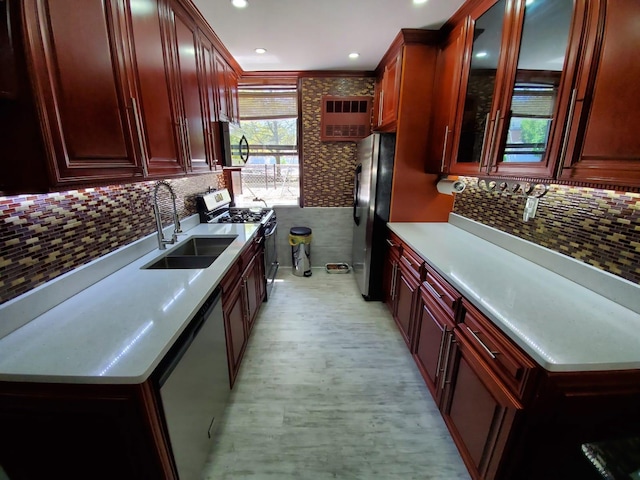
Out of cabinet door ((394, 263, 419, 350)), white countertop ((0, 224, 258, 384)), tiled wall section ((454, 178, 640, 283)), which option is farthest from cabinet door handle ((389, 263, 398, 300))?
white countertop ((0, 224, 258, 384))

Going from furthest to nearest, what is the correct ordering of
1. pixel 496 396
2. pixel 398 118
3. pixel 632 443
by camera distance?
1. pixel 398 118
2. pixel 496 396
3. pixel 632 443

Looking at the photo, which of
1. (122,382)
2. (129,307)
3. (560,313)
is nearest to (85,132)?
(129,307)

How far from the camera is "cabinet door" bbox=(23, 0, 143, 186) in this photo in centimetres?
87

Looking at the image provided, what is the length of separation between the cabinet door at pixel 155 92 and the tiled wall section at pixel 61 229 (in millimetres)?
340

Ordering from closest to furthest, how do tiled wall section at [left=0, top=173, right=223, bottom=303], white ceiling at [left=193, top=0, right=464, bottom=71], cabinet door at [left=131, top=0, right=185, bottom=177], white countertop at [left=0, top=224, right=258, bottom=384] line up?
white countertop at [left=0, top=224, right=258, bottom=384]
tiled wall section at [left=0, top=173, right=223, bottom=303]
cabinet door at [left=131, top=0, right=185, bottom=177]
white ceiling at [left=193, top=0, right=464, bottom=71]

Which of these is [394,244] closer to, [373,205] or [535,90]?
[373,205]

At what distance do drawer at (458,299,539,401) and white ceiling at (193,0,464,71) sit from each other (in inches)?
82.2

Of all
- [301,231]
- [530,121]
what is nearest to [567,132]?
[530,121]

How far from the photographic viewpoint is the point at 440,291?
5.20ft

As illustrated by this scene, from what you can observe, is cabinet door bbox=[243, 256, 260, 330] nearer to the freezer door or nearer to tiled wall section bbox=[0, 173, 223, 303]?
tiled wall section bbox=[0, 173, 223, 303]

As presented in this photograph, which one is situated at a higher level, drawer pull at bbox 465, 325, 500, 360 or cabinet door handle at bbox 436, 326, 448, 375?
drawer pull at bbox 465, 325, 500, 360

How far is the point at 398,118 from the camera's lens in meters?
2.46

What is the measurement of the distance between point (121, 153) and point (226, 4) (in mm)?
1435

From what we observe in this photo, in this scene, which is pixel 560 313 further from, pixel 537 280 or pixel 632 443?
pixel 632 443
